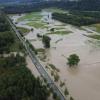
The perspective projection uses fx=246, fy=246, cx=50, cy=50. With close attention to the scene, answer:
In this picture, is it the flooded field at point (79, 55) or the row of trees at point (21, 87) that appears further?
the flooded field at point (79, 55)

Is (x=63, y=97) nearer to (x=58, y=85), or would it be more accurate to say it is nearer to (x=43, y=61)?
(x=58, y=85)

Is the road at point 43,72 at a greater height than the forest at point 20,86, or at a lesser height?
lesser

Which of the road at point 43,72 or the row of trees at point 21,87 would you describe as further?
the road at point 43,72

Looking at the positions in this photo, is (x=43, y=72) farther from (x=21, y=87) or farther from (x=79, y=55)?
(x=79, y=55)

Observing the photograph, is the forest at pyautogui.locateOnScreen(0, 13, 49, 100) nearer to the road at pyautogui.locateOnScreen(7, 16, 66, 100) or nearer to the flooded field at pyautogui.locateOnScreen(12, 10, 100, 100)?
the road at pyautogui.locateOnScreen(7, 16, 66, 100)

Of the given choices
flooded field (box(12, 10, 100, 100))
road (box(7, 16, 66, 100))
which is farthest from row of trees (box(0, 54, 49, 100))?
flooded field (box(12, 10, 100, 100))

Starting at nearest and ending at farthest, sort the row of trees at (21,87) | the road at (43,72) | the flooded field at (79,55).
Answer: the row of trees at (21,87) → the road at (43,72) → the flooded field at (79,55)

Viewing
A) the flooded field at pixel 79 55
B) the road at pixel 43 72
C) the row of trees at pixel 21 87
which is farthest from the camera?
the flooded field at pixel 79 55

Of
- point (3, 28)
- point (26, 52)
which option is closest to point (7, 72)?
point (26, 52)

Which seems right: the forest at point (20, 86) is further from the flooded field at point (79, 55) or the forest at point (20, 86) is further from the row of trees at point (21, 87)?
the flooded field at point (79, 55)

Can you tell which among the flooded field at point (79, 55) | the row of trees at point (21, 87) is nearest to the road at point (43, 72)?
the flooded field at point (79, 55)

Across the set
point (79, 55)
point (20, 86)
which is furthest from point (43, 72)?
point (79, 55)
